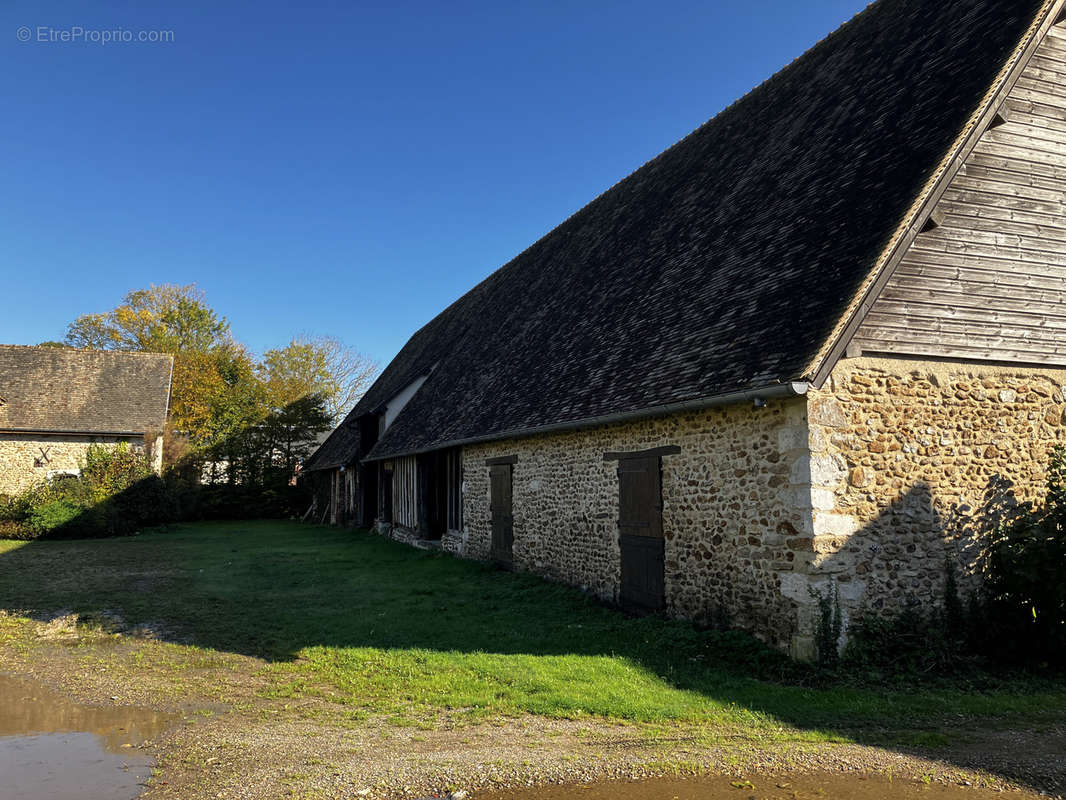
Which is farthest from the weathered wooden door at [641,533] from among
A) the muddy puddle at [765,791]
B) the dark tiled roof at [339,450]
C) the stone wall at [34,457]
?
the stone wall at [34,457]

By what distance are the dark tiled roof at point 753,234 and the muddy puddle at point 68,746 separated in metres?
5.90

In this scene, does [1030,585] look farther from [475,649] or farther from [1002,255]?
[475,649]

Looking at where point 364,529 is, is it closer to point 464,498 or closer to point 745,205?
point 464,498

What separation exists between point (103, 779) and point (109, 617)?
6104 mm

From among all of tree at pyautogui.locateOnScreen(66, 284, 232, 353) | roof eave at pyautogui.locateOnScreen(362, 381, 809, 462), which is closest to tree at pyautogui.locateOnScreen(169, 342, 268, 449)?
tree at pyautogui.locateOnScreen(66, 284, 232, 353)

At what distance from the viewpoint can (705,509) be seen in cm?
823

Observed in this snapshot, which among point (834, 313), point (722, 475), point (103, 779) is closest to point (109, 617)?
point (103, 779)

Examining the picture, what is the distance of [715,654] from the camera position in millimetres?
7426

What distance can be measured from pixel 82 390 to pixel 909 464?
90.7 feet

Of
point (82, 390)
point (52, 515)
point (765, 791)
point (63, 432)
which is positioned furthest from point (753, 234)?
point (82, 390)

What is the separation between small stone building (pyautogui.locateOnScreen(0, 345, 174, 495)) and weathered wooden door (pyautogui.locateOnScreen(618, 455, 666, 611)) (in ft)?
70.3

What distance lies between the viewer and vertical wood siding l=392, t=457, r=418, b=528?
18.3m

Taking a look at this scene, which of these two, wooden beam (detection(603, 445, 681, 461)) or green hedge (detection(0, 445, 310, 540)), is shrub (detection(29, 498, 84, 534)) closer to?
green hedge (detection(0, 445, 310, 540))

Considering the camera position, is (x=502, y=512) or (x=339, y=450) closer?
(x=502, y=512)
